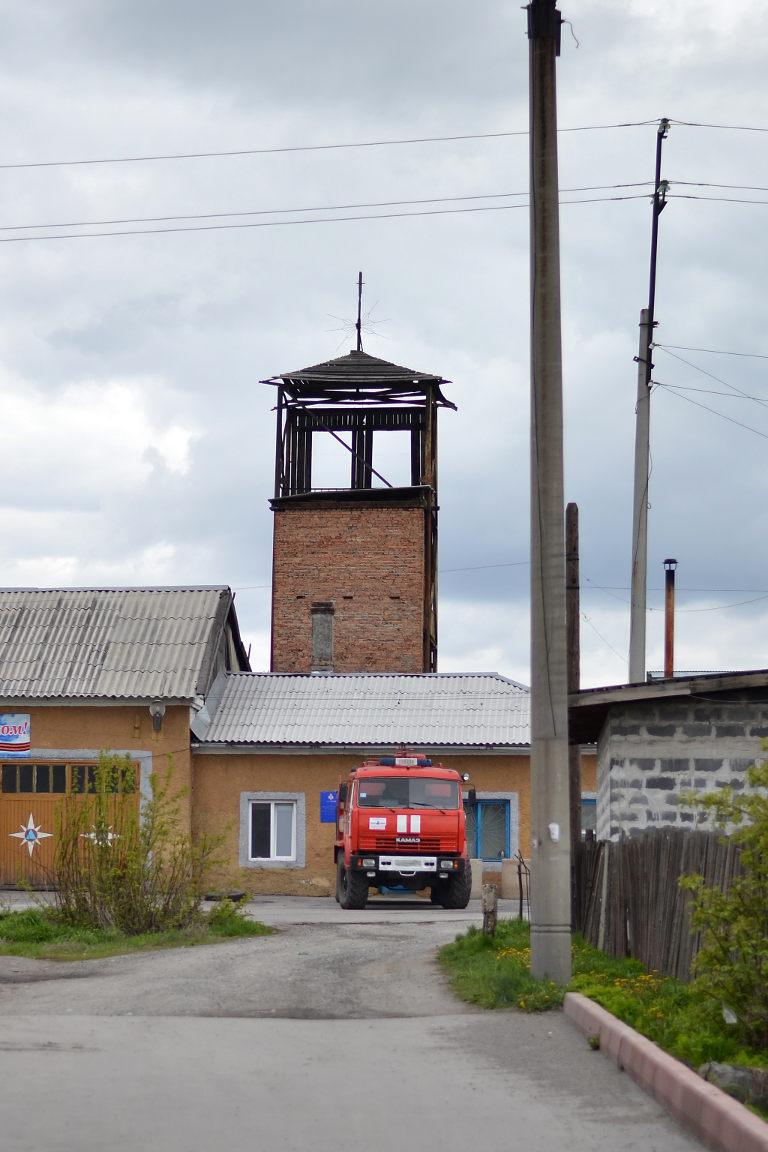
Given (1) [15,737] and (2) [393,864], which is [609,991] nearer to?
(2) [393,864]

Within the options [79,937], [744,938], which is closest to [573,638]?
[79,937]

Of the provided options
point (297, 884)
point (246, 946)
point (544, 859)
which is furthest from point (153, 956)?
point (297, 884)

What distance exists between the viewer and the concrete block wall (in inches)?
569

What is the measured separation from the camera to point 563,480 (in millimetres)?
12938

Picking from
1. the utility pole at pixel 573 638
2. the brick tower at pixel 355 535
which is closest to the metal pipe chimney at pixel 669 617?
the brick tower at pixel 355 535

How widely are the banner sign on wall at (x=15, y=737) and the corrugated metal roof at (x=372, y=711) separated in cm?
394

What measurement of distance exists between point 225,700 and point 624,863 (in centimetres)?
2261

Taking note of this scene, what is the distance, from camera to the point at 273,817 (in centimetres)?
3247

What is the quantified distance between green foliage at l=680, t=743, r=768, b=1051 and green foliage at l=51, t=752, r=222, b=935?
982 centimetres

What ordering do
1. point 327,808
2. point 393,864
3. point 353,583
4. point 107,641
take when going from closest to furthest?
point 393,864, point 327,808, point 107,641, point 353,583

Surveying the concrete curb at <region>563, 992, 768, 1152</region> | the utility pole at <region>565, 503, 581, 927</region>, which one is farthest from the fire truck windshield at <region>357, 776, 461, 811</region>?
the concrete curb at <region>563, 992, 768, 1152</region>

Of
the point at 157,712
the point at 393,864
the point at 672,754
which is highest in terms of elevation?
the point at 157,712

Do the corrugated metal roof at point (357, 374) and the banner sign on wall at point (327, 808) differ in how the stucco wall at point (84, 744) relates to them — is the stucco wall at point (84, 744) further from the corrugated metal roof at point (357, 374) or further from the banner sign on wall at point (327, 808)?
the corrugated metal roof at point (357, 374)

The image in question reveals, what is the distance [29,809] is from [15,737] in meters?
1.60
